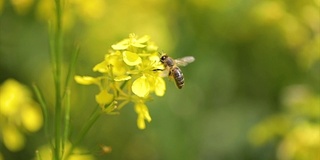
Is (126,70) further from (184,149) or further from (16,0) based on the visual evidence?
(184,149)

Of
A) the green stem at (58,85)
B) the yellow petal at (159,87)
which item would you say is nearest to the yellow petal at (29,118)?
the green stem at (58,85)

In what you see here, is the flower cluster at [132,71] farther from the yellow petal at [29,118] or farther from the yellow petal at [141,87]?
the yellow petal at [29,118]

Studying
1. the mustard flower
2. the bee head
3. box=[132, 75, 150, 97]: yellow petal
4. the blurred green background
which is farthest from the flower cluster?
the blurred green background

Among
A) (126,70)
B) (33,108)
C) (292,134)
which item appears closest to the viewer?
(126,70)

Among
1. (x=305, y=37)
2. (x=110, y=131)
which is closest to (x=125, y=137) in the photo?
(x=110, y=131)

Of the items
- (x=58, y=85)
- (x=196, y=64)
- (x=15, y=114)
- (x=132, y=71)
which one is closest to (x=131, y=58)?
(x=132, y=71)

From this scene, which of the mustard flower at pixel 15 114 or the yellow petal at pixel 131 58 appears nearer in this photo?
the yellow petal at pixel 131 58

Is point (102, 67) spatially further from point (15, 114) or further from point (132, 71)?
point (15, 114)
